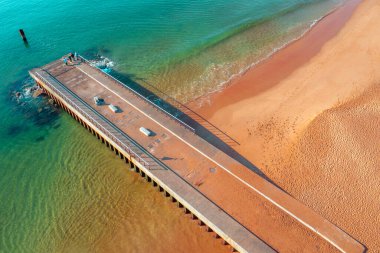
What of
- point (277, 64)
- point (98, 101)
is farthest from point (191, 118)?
point (277, 64)

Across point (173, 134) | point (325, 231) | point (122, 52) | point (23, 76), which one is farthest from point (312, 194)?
point (23, 76)

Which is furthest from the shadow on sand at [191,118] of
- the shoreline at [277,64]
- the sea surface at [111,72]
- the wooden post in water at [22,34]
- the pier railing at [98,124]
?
the wooden post in water at [22,34]

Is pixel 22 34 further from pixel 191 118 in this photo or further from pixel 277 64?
pixel 277 64

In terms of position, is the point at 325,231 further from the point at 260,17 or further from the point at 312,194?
the point at 260,17

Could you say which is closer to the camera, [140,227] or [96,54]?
[140,227]

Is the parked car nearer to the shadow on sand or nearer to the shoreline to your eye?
the shadow on sand
